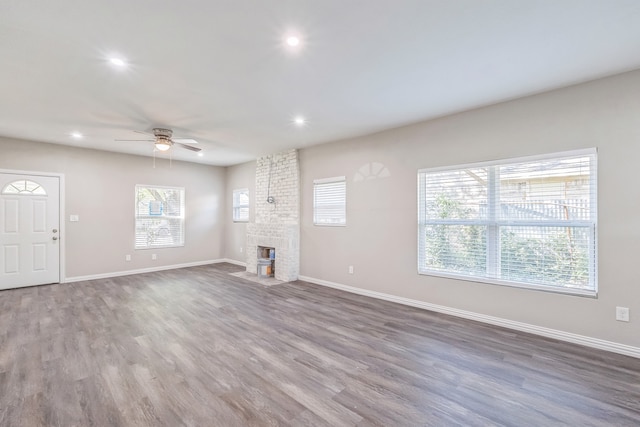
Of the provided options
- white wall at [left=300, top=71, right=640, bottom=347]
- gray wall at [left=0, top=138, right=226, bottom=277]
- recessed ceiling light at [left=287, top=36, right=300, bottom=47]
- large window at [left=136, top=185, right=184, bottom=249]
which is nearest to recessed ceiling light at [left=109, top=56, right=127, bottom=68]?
recessed ceiling light at [left=287, top=36, right=300, bottom=47]

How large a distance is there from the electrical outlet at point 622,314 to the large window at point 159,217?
7888mm

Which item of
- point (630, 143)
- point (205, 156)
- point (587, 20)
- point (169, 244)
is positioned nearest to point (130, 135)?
point (205, 156)

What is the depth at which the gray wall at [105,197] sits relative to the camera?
554cm

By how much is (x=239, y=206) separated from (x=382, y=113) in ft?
16.7

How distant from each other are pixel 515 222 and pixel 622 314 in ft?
4.16

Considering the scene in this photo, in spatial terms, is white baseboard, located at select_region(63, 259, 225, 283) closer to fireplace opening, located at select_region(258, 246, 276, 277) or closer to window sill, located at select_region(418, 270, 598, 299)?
fireplace opening, located at select_region(258, 246, 276, 277)

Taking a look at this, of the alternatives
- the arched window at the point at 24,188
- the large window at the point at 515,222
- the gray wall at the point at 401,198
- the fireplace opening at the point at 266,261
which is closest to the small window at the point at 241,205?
the gray wall at the point at 401,198

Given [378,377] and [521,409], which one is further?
[378,377]

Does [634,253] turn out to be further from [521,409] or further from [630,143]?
[521,409]

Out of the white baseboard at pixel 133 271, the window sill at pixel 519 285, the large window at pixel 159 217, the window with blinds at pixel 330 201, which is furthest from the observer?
the large window at pixel 159 217

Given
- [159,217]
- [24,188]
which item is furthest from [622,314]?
[24,188]

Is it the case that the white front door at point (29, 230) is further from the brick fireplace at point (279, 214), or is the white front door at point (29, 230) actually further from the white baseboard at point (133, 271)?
the brick fireplace at point (279, 214)

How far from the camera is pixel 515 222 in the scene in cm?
349

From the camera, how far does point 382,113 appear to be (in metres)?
3.93
